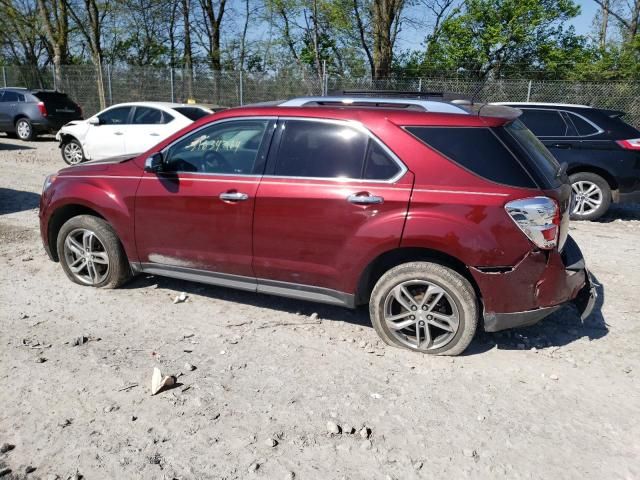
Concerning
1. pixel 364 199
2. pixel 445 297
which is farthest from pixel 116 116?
pixel 445 297

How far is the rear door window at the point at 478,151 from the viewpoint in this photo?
3592 mm

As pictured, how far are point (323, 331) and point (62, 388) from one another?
6.14 feet

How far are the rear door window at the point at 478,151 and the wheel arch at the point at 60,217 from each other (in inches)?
118

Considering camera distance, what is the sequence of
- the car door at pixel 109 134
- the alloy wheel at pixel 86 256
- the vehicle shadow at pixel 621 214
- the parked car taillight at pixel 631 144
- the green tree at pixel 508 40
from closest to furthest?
the alloy wheel at pixel 86 256 < the parked car taillight at pixel 631 144 < the vehicle shadow at pixel 621 214 < the car door at pixel 109 134 < the green tree at pixel 508 40

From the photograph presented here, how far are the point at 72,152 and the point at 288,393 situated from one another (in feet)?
37.8

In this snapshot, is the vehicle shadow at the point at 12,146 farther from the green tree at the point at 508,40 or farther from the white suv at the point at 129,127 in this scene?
the green tree at the point at 508,40

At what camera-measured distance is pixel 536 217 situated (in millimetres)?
3506

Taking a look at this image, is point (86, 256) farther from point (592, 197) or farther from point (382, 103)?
point (592, 197)

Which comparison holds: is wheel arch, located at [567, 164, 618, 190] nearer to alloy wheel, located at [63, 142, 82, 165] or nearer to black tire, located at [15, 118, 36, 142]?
alloy wheel, located at [63, 142, 82, 165]

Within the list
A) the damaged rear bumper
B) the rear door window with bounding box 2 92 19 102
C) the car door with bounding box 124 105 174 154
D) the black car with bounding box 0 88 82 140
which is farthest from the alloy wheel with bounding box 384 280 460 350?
the rear door window with bounding box 2 92 19 102

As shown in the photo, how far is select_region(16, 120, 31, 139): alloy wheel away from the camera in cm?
1762

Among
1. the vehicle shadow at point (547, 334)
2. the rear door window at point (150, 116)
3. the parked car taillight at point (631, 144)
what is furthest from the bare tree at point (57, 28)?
the vehicle shadow at point (547, 334)

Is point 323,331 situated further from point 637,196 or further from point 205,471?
point 637,196

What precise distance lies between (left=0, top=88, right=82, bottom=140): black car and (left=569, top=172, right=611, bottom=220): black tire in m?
15.8
